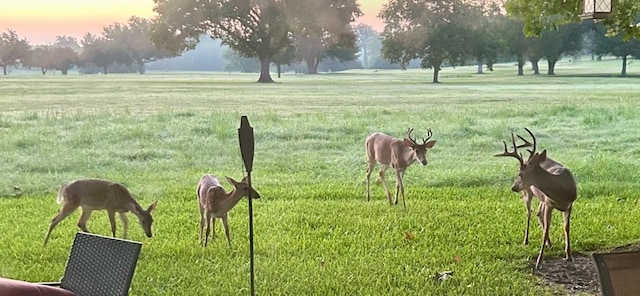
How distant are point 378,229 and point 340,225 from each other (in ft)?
0.59

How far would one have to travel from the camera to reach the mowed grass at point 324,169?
384 centimetres

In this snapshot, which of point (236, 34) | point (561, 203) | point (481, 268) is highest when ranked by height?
point (236, 34)

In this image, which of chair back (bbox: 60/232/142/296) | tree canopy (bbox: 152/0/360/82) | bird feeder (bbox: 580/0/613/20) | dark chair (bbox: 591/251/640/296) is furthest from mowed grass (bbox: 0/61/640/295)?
dark chair (bbox: 591/251/640/296)

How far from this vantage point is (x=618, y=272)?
2420mm

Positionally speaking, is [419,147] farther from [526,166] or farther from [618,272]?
[618,272]

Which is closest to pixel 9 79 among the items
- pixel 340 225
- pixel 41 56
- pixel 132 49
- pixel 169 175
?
pixel 41 56

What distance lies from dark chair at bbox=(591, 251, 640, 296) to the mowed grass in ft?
4.45

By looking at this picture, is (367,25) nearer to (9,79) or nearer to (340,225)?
(340,225)

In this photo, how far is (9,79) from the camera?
4055 millimetres

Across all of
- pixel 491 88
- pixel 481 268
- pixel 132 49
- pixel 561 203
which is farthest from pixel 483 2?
pixel 132 49

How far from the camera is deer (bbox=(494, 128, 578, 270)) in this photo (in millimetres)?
3893

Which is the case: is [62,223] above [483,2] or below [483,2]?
below

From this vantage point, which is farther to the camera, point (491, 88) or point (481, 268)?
point (491, 88)

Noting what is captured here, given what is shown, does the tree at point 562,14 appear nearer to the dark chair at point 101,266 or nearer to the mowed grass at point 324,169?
the mowed grass at point 324,169
